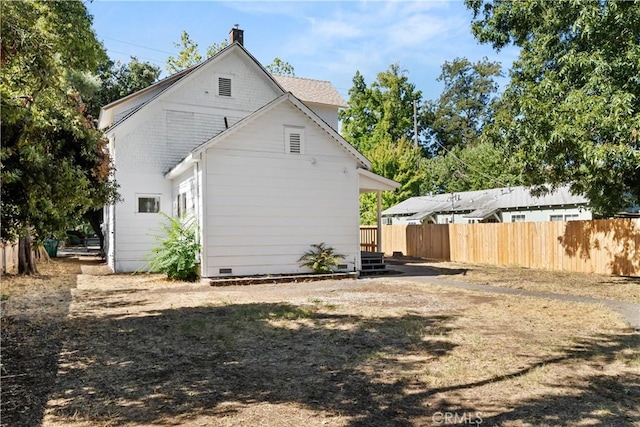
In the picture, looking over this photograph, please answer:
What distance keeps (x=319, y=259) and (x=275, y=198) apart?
234 centimetres

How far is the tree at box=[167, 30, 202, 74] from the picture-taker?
4019cm

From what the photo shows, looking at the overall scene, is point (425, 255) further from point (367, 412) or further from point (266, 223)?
point (367, 412)

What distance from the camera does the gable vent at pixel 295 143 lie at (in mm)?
14091

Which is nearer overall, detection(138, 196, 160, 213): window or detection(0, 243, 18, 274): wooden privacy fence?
detection(0, 243, 18, 274): wooden privacy fence

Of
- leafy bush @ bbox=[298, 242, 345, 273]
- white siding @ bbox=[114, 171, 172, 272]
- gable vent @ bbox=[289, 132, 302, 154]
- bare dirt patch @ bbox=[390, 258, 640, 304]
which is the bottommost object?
bare dirt patch @ bbox=[390, 258, 640, 304]

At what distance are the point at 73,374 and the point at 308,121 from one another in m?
10.7

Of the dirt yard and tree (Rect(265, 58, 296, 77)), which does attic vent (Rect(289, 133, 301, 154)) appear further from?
tree (Rect(265, 58, 296, 77))

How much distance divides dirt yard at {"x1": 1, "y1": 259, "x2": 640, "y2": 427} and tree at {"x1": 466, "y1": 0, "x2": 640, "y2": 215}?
14.5 feet

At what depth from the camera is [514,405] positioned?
400cm

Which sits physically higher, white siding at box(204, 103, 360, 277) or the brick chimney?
the brick chimney

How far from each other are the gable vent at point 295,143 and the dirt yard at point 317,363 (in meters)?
5.67

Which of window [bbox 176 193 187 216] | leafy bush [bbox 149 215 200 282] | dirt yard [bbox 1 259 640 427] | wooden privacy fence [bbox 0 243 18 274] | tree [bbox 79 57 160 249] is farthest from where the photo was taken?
tree [bbox 79 57 160 249]

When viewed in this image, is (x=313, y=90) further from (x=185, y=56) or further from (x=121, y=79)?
(x=185, y=56)

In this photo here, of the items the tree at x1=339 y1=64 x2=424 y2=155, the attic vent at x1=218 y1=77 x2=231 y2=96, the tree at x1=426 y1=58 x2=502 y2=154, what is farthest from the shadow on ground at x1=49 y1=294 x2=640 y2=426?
the tree at x1=426 y1=58 x2=502 y2=154
